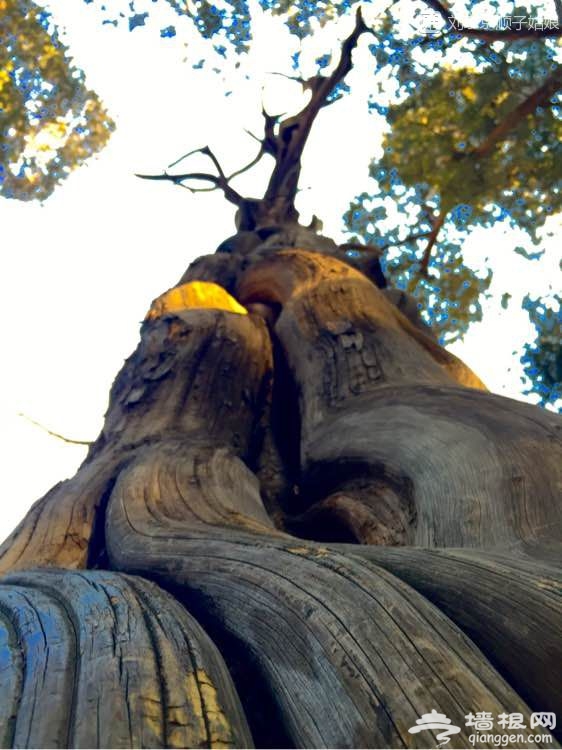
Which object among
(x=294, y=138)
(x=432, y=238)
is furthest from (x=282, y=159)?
(x=432, y=238)

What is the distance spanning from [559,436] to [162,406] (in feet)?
4.20

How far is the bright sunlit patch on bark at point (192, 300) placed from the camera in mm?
3264

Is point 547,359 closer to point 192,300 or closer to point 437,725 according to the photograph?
point 192,300

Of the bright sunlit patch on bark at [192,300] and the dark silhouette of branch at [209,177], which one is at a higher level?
the dark silhouette of branch at [209,177]

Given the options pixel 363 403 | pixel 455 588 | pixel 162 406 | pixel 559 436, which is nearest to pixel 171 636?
pixel 455 588

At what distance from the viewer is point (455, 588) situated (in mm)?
1123

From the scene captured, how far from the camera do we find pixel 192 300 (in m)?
3.37

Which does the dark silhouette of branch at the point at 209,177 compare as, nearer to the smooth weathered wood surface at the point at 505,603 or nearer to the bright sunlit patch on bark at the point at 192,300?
the bright sunlit patch on bark at the point at 192,300

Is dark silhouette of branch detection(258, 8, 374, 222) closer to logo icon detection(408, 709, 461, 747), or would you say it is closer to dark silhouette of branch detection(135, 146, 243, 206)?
dark silhouette of branch detection(135, 146, 243, 206)

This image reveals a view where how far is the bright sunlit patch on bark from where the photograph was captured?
3.26 meters

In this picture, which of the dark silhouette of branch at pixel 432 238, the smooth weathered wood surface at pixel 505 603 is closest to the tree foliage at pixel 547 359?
the dark silhouette of branch at pixel 432 238

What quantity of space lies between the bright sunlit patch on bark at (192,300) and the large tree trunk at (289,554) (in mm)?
160

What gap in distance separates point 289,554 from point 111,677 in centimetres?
42

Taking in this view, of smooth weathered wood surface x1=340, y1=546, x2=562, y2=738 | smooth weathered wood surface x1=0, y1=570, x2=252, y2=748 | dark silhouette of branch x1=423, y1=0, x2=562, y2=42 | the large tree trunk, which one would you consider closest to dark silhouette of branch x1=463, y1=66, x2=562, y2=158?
dark silhouette of branch x1=423, y1=0, x2=562, y2=42
